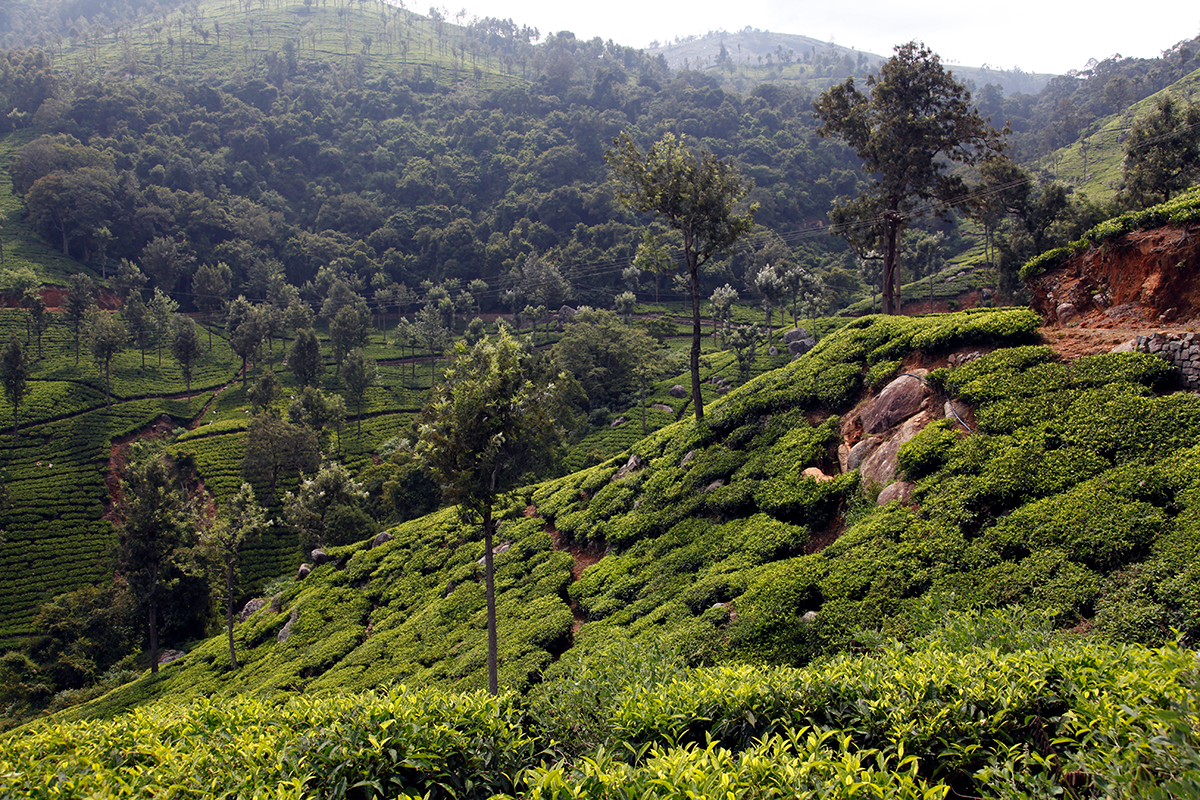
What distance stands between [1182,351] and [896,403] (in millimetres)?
5186

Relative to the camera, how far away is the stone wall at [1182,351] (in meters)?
11.3

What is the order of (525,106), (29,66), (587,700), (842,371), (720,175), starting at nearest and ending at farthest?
(587,700), (842,371), (720,175), (29,66), (525,106)

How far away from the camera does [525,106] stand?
504 feet

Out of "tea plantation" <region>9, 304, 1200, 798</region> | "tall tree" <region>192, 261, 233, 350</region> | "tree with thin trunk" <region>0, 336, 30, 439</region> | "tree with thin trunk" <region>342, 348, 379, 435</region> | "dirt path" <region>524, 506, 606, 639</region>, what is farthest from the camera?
"tall tree" <region>192, 261, 233, 350</region>

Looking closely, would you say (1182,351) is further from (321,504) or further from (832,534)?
(321,504)

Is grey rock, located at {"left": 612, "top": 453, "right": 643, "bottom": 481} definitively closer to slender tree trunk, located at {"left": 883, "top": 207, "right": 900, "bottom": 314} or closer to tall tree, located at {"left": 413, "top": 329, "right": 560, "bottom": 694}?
tall tree, located at {"left": 413, "top": 329, "right": 560, "bottom": 694}

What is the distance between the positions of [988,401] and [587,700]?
37.1 feet

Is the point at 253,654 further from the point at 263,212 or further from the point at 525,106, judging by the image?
the point at 525,106

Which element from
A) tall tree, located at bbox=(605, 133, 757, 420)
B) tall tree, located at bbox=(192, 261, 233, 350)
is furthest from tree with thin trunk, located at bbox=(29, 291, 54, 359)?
tall tree, located at bbox=(605, 133, 757, 420)

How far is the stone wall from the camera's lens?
1126cm

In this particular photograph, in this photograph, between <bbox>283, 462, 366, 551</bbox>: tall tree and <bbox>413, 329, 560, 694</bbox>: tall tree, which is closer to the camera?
<bbox>413, 329, 560, 694</bbox>: tall tree

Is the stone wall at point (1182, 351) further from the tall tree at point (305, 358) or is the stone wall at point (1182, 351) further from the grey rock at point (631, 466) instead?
the tall tree at point (305, 358)

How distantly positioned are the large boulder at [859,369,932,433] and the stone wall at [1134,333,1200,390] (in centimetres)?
416

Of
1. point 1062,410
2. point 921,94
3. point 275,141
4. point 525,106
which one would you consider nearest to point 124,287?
point 275,141
